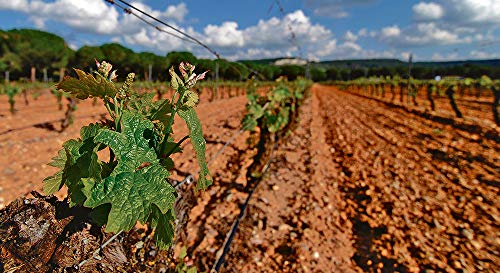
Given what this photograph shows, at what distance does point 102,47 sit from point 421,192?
70.9 metres

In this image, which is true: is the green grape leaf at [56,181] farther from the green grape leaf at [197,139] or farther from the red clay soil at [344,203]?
the red clay soil at [344,203]

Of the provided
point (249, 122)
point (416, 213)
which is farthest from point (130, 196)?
point (249, 122)

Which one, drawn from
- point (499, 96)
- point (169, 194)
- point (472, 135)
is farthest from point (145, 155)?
point (499, 96)

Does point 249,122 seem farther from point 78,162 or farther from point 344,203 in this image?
point 78,162

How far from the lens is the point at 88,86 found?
1276mm

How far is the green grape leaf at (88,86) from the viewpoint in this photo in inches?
47.9

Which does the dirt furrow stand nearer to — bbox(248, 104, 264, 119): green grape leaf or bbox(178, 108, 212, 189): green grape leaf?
bbox(248, 104, 264, 119): green grape leaf

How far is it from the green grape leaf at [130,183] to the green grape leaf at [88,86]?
0.37 ft

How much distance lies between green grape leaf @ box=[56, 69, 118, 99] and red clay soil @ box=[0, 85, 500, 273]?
6.90 feet

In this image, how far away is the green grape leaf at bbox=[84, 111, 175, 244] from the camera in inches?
45.4

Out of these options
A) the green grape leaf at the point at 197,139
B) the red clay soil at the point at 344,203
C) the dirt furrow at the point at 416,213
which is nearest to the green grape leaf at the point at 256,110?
the red clay soil at the point at 344,203

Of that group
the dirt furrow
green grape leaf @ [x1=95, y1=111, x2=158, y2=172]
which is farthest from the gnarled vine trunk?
the dirt furrow

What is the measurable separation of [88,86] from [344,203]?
4405 millimetres

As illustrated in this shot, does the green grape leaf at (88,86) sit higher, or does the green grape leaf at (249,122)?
the green grape leaf at (88,86)
